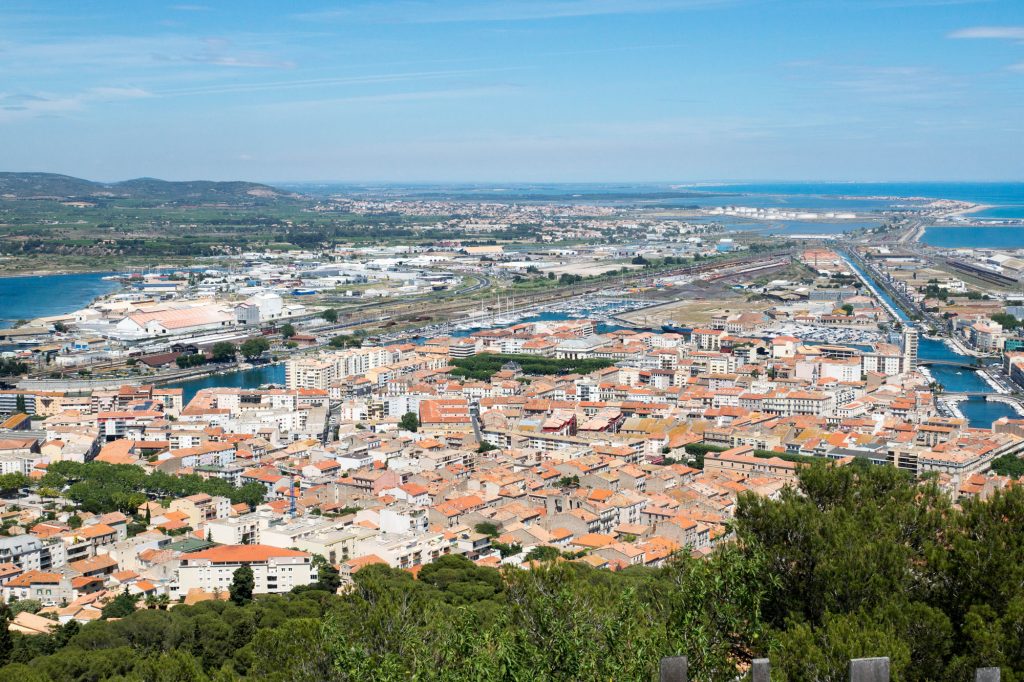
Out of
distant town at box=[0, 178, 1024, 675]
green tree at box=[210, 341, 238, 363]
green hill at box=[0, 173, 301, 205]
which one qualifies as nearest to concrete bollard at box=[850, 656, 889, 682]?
distant town at box=[0, 178, 1024, 675]

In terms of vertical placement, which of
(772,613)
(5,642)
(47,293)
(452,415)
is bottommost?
(47,293)

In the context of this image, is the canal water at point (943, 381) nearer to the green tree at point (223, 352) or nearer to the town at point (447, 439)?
the town at point (447, 439)

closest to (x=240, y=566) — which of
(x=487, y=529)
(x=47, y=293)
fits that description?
(x=487, y=529)

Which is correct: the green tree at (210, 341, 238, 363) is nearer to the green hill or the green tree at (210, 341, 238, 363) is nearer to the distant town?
the distant town

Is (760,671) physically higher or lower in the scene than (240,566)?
higher

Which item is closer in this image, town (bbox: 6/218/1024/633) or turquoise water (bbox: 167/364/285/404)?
town (bbox: 6/218/1024/633)

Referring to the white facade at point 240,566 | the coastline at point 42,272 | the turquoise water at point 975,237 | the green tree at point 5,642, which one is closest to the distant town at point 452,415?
the white facade at point 240,566

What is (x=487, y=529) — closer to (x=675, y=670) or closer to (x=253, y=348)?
(x=675, y=670)
